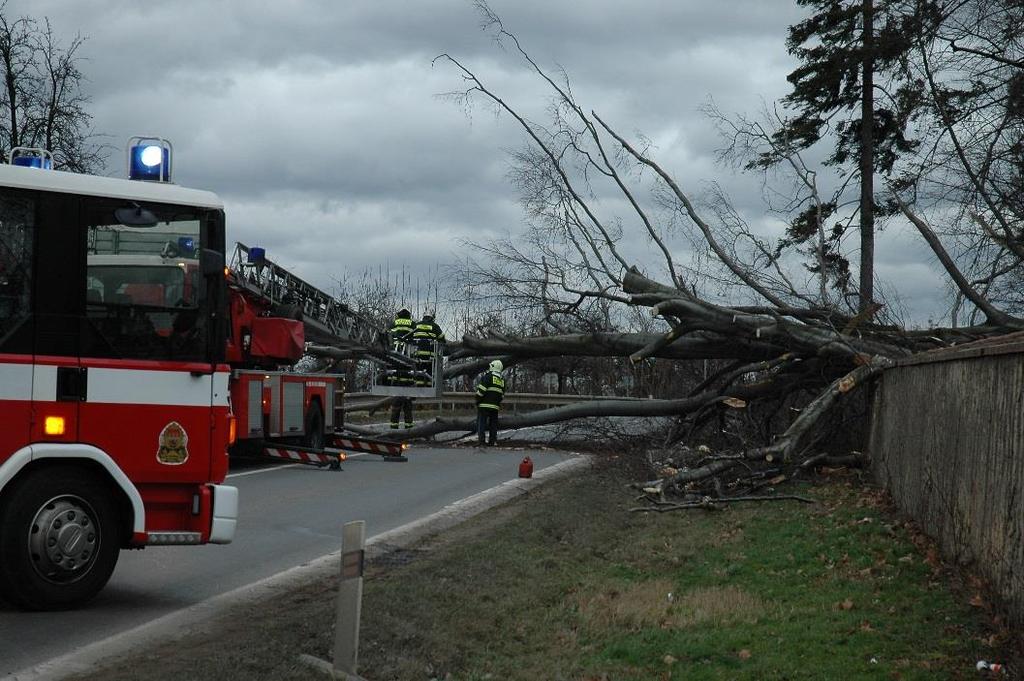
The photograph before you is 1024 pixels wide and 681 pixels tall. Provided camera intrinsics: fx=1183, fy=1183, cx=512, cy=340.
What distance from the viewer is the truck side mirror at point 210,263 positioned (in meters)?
7.96

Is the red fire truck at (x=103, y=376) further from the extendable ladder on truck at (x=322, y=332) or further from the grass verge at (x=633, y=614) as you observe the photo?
the extendable ladder on truck at (x=322, y=332)

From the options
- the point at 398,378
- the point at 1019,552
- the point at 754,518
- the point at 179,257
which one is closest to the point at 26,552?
the point at 179,257

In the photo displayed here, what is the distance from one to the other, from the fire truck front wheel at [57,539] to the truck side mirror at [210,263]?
1545 mm

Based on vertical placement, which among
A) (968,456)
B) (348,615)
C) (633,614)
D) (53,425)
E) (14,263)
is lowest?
(633,614)

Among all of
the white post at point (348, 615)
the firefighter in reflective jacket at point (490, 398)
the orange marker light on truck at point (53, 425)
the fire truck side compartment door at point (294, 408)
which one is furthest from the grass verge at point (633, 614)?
the firefighter in reflective jacket at point (490, 398)

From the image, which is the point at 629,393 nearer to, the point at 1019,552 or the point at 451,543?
the point at 451,543

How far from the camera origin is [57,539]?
7473 millimetres

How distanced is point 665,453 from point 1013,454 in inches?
433

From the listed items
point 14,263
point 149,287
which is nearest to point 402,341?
point 149,287

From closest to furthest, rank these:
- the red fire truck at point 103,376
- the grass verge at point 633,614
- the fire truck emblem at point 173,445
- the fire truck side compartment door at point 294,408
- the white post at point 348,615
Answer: the white post at point 348,615 → the grass verge at point 633,614 → the red fire truck at point 103,376 → the fire truck emblem at point 173,445 → the fire truck side compartment door at point 294,408

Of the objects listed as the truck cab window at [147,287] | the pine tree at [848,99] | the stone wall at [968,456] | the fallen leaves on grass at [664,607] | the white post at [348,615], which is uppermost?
the pine tree at [848,99]

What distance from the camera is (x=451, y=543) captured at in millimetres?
10945

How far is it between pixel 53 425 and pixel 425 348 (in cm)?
1517

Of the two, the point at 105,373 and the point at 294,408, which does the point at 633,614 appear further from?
the point at 294,408
